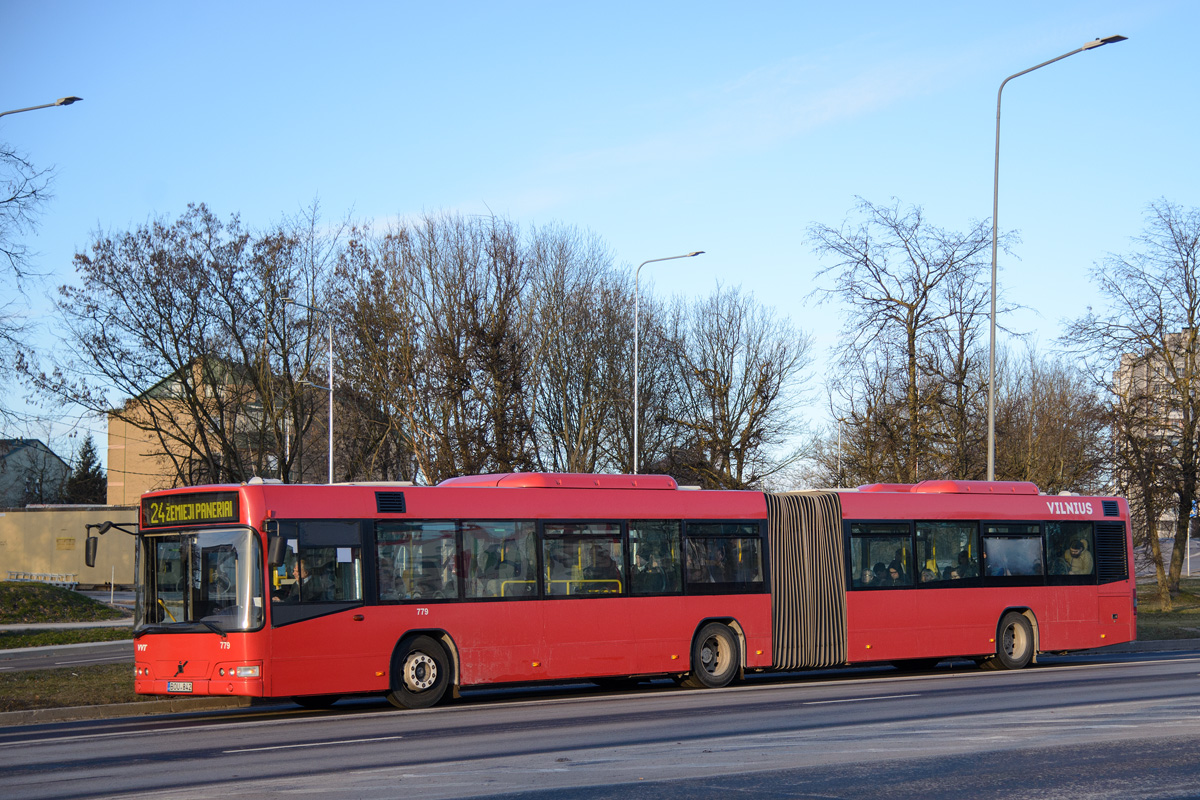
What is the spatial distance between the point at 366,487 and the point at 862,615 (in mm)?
8234

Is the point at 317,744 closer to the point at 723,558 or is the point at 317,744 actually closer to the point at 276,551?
the point at 276,551

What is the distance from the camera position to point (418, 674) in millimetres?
15109

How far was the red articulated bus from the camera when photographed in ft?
46.7

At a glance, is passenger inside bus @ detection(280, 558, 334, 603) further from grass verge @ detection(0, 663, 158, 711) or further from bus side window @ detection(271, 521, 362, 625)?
grass verge @ detection(0, 663, 158, 711)

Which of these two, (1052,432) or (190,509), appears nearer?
(190,509)

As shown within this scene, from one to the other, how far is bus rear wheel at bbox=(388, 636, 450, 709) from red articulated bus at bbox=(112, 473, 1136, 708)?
25 mm

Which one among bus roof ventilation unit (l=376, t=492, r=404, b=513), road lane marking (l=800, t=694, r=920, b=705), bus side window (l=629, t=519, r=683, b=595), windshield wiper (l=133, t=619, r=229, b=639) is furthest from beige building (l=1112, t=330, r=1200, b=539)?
windshield wiper (l=133, t=619, r=229, b=639)

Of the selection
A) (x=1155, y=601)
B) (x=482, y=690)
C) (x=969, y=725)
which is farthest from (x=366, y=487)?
(x=1155, y=601)

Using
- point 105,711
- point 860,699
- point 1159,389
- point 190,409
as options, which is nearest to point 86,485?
point 190,409

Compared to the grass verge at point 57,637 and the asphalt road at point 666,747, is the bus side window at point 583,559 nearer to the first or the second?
the asphalt road at point 666,747

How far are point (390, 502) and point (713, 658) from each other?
5.52 meters

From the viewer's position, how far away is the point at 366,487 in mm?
15180

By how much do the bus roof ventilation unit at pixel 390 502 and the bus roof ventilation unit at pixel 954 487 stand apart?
7909 mm

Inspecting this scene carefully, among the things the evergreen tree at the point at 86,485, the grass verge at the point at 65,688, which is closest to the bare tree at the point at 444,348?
the grass verge at the point at 65,688
